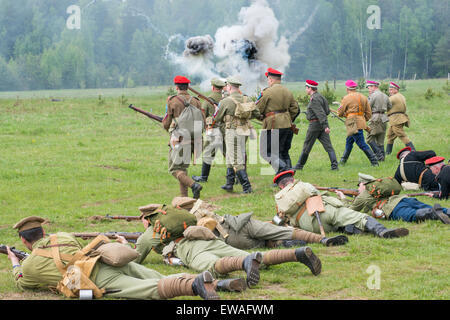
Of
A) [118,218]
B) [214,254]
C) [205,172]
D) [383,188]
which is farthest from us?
[205,172]

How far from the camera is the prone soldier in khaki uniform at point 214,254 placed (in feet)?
19.2

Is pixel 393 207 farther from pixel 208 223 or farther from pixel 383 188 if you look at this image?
pixel 208 223

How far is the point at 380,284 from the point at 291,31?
2194 inches

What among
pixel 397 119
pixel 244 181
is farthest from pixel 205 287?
pixel 397 119

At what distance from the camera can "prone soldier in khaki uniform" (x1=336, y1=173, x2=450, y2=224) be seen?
848 cm

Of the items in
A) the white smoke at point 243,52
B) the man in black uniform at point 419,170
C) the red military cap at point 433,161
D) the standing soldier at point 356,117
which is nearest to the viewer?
the red military cap at point 433,161

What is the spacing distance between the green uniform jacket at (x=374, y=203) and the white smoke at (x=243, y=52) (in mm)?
9846

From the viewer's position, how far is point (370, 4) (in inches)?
2479

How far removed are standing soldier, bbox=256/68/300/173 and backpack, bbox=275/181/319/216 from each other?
15.1 feet

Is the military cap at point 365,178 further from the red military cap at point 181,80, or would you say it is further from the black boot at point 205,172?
the black boot at point 205,172

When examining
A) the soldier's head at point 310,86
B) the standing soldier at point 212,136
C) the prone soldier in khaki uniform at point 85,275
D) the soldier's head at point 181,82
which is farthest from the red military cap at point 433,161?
the prone soldier in khaki uniform at point 85,275

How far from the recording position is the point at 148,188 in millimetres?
13016

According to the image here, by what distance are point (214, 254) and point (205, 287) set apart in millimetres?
1140

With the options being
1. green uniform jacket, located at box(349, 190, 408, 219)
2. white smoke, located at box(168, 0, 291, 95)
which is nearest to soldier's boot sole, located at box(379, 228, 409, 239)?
green uniform jacket, located at box(349, 190, 408, 219)
